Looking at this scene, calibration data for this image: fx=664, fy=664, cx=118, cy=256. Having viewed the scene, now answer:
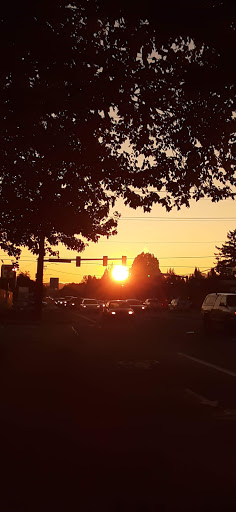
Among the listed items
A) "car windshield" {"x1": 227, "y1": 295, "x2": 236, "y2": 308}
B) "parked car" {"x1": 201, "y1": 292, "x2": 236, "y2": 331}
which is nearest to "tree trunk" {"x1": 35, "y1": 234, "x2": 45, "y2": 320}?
"parked car" {"x1": 201, "y1": 292, "x2": 236, "y2": 331}

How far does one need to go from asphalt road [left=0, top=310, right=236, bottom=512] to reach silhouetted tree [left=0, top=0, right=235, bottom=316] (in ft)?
15.1

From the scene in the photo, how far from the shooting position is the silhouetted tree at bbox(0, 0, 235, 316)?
1074 centimetres

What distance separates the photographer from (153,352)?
18578mm

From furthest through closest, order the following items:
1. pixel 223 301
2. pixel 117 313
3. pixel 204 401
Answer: pixel 117 313 → pixel 223 301 → pixel 204 401

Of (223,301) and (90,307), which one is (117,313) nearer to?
(223,301)

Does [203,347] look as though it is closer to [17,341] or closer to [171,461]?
[17,341]

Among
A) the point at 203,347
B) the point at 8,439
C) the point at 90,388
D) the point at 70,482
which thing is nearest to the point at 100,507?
the point at 70,482

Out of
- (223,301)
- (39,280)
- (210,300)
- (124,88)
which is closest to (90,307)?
(39,280)

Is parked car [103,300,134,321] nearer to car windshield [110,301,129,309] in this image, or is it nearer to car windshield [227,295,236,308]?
car windshield [110,301,129,309]

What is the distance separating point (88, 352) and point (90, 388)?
281 inches

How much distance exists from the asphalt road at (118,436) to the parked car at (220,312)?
13332 millimetres

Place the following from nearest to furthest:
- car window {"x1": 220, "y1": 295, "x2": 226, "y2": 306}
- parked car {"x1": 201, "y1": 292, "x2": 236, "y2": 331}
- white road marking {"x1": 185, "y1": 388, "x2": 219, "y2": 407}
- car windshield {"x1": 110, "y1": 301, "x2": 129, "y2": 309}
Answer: white road marking {"x1": 185, "y1": 388, "x2": 219, "y2": 407}
parked car {"x1": 201, "y1": 292, "x2": 236, "y2": 331}
car window {"x1": 220, "y1": 295, "x2": 226, "y2": 306}
car windshield {"x1": 110, "y1": 301, "x2": 129, "y2": 309}

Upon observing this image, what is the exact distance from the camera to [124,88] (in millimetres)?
12727

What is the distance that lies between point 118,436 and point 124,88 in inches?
290
